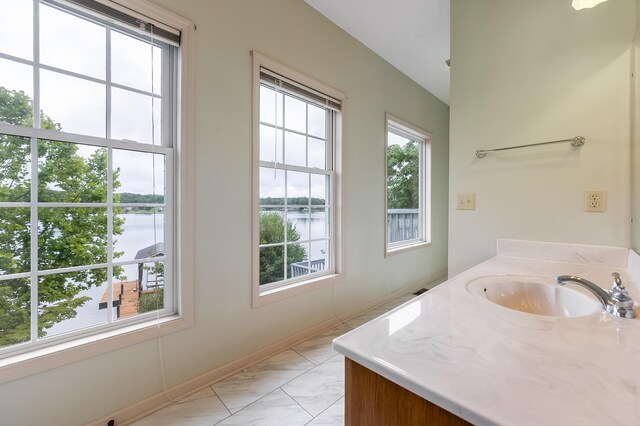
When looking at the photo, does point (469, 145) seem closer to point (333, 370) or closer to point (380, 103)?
point (380, 103)

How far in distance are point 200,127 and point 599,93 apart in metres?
2.17

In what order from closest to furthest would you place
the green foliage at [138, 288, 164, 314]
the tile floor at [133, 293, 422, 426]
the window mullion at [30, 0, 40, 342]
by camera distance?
the window mullion at [30, 0, 40, 342]
the tile floor at [133, 293, 422, 426]
the green foliage at [138, 288, 164, 314]

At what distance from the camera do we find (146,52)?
4.97ft

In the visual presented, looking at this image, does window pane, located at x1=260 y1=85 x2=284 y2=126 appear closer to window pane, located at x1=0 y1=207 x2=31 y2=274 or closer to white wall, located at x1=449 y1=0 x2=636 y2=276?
white wall, located at x1=449 y1=0 x2=636 y2=276

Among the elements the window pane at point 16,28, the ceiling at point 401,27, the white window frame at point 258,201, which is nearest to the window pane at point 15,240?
the window pane at point 16,28

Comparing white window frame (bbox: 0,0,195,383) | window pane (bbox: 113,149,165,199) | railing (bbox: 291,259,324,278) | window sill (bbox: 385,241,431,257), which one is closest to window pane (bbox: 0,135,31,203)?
white window frame (bbox: 0,0,195,383)

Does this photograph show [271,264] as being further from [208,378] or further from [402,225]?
[402,225]

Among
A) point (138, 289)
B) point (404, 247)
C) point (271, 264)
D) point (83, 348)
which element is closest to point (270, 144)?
point (271, 264)

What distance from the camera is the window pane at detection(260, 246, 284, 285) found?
2.07m

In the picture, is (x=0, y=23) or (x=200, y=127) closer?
(x=0, y=23)

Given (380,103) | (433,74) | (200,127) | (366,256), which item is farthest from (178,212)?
(433,74)

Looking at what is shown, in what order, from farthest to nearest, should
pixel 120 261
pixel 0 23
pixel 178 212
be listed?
pixel 178 212 < pixel 120 261 < pixel 0 23

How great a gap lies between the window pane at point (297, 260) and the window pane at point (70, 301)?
1.19m

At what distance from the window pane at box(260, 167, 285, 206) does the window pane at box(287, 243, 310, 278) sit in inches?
15.4
